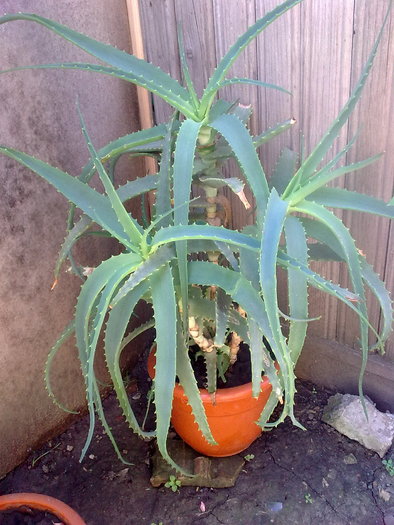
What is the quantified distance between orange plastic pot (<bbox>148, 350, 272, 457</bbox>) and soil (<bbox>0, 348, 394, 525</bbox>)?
0.11 metres

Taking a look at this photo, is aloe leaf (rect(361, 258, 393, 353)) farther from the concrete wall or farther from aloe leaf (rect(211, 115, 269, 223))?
the concrete wall

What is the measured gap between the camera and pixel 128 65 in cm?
108

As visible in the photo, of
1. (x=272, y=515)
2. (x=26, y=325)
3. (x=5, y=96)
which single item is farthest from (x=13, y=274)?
(x=272, y=515)

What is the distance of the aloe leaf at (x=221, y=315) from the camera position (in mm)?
1178

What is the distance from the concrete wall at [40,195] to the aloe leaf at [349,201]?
0.78 metres

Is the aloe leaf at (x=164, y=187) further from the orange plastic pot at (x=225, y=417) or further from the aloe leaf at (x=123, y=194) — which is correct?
the orange plastic pot at (x=225, y=417)

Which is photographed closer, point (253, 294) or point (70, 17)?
point (253, 294)

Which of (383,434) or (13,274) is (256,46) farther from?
(383,434)

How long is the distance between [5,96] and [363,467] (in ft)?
4.75

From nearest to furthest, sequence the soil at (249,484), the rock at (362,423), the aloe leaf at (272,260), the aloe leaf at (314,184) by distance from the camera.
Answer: the aloe leaf at (272,260) → the aloe leaf at (314,184) → the soil at (249,484) → the rock at (362,423)

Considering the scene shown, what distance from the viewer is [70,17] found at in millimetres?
1422

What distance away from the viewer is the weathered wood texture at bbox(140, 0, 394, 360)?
1.24 meters

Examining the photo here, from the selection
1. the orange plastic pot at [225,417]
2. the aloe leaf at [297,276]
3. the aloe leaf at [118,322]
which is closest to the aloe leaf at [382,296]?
the aloe leaf at [297,276]

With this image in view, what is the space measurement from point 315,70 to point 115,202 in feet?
2.36
